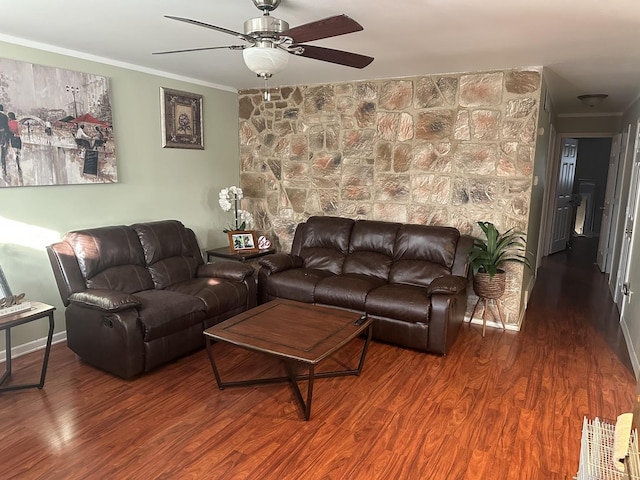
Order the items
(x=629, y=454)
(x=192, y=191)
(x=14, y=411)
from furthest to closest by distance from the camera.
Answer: (x=192, y=191), (x=14, y=411), (x=629, y=454)

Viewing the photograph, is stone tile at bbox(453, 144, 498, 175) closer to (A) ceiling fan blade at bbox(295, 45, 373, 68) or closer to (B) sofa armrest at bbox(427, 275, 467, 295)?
(B) sofa armrest at bbox(427, 275, 467, 295)

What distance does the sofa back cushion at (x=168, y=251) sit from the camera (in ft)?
12.6

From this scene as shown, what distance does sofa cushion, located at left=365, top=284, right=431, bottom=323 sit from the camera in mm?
3465

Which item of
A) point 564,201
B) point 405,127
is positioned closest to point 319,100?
point 405,127

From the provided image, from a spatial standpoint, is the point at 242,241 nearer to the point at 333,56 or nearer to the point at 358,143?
the point at 358,143

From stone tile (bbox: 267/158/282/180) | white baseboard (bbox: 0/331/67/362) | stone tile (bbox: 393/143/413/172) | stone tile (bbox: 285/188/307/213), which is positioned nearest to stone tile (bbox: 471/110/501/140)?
stone tile (bbox: 393/143/413/172)

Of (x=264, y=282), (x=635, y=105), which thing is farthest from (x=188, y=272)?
(x=635, y=105)

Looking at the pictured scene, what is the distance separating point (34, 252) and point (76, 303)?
0.72 m

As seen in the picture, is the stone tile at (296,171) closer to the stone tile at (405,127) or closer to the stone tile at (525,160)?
the stone tile at (405,127)

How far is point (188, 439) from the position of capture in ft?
7.85

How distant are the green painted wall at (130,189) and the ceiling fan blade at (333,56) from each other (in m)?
2.37

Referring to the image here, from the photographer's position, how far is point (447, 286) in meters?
3.45

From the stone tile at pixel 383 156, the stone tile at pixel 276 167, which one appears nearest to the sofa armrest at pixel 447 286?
the stone tile at pixel 383 156

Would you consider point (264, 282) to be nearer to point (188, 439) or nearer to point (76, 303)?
point (76, 303)
